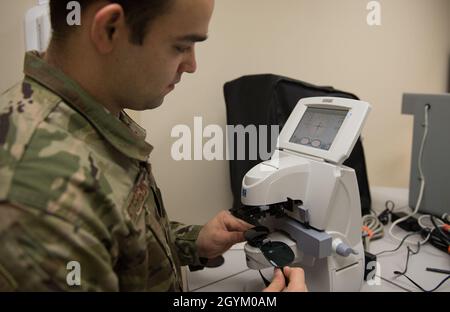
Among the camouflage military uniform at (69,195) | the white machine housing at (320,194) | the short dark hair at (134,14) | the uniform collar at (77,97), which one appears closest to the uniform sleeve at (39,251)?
the camouflage military uniform at (69,195)

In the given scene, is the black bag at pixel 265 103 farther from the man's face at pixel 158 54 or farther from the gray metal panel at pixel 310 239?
the man's face at pixel 158 54

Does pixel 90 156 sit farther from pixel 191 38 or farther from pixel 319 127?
pixel 319 127

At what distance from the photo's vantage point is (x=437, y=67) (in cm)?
200

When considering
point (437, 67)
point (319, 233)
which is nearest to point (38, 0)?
point (319, 233)

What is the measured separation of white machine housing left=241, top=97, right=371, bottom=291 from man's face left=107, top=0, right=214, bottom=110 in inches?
11.3

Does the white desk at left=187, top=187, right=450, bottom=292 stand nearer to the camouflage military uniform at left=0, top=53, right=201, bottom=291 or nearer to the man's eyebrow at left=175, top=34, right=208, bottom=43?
the camouflage military uniform at left=0, top=53, right=201, bottom=291

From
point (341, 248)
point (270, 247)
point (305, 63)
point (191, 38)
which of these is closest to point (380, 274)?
point (341, 248)

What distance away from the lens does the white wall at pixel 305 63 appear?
1.34 meters

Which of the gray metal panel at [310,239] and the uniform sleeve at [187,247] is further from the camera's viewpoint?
the uniform sleeve at [187,247]

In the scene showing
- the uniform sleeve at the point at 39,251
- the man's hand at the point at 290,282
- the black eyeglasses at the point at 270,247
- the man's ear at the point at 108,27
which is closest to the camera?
the uniform sleeve at the point at 39,251

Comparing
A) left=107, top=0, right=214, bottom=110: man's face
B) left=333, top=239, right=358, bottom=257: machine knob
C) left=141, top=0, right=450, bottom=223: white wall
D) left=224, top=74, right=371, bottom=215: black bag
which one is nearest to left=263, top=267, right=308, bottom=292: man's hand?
left=333, top=239, right=358, bottom=257: machine knob

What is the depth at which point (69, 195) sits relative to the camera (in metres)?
0.41

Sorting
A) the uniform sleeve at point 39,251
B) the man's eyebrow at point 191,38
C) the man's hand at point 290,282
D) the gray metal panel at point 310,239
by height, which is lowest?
the man's hand at point 290,282

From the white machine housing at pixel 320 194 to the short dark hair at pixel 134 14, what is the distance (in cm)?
37
